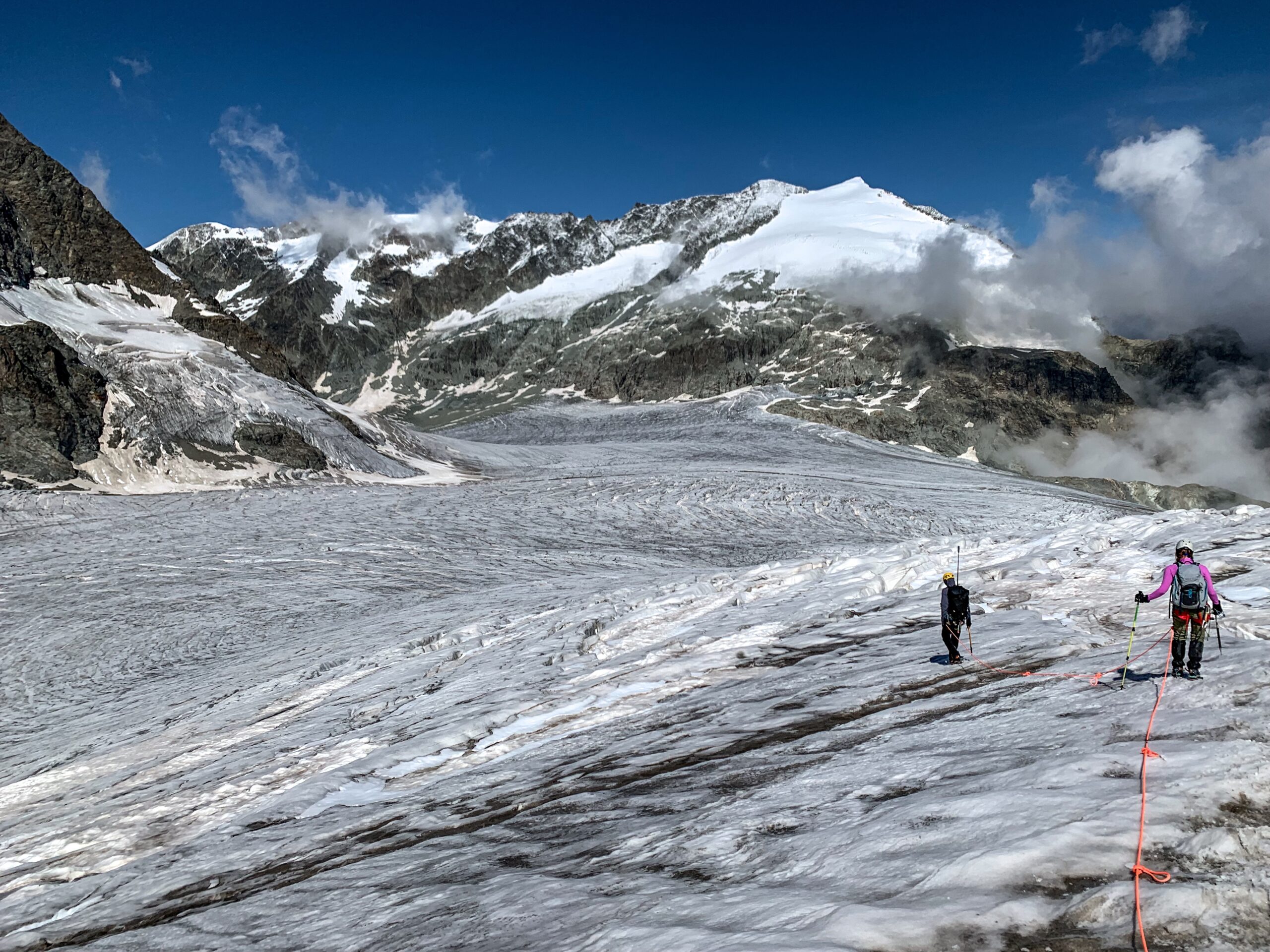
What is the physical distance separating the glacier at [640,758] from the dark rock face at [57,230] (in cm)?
3812

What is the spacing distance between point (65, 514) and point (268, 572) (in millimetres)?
15032

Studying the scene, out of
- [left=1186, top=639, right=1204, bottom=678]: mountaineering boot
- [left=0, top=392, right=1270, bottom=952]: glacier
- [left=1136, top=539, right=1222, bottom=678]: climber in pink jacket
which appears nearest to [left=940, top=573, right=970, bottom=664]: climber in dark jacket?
[left=0, top=392, right=1270, bottom=952]: glacier

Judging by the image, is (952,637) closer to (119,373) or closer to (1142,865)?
(1142,865)

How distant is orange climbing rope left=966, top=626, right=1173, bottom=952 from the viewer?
4559mm

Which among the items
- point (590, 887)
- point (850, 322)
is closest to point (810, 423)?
point (850, 322)

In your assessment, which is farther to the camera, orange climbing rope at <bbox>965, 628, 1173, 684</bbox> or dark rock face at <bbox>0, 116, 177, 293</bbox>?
dark rock face at <bbox>0, 116, 177, 293</bbox>

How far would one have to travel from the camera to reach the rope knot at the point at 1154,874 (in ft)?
15.8

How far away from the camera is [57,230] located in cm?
6056

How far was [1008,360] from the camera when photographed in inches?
5817

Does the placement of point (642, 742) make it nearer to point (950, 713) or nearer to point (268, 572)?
point (950, 713)

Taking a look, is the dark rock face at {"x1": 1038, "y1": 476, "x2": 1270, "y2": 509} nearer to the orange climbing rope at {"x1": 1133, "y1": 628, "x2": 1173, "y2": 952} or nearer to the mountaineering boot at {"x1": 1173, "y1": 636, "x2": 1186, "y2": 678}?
the mountaineering boot at {"x1": 1173, "y1": 636, "x2": 1186, "y2": 678}

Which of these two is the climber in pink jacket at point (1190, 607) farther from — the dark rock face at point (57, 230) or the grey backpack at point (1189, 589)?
the dark rock face at point (57, 230)

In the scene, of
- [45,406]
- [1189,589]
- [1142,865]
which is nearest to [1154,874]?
[1142,865]

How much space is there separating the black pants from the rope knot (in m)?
7.05
